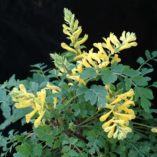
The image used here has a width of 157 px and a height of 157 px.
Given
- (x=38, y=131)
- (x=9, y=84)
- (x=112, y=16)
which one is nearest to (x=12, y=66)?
(x=112, y=16)

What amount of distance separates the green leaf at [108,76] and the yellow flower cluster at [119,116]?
46mm

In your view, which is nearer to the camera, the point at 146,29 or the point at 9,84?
the point at 9,84

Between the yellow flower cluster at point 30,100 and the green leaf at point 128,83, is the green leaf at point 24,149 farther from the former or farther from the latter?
the green leaf at point 128,83

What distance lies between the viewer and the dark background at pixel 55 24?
2154 mm

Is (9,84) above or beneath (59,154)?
above

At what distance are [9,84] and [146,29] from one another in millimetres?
1103

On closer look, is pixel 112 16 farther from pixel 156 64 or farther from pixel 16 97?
pixel 16 97

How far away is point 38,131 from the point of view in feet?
3.76

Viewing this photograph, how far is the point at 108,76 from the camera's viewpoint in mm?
1082

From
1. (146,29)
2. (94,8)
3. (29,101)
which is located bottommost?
(29,101)

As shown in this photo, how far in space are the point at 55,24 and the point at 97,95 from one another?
3.94 feet

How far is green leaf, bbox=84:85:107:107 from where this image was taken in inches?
42.3

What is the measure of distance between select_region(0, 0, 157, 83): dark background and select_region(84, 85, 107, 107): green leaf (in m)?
1.11

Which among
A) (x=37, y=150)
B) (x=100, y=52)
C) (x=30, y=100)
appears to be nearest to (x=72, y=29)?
(x=100, y=52)
